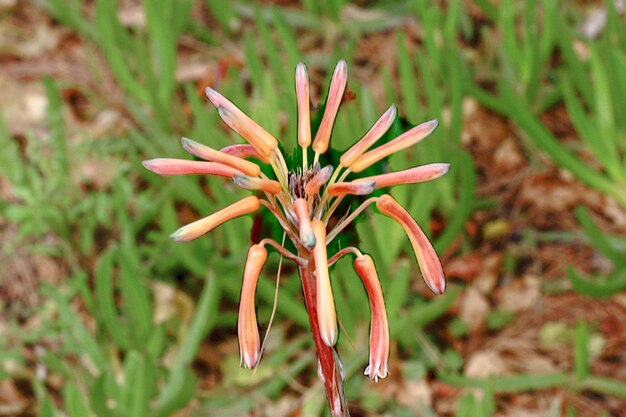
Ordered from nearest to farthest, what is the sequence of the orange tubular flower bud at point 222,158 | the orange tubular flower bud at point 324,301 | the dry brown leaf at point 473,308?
the orange tubular flower bud at point 324,301, the orange tubular flower bud at point 222,158, the dry brown leaf at point 473,308

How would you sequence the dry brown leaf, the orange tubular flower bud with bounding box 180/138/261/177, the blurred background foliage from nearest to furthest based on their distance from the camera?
the orange tubular flower bud with bounding box 180/138/261/177 → the blurred background foliage → the dry brown leaf

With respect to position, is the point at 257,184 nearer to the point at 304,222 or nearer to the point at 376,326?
the point at 304,222

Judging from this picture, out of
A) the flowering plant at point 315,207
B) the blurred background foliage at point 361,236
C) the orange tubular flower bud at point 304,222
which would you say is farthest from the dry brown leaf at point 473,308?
the orange tubular flower bud at point 304,222

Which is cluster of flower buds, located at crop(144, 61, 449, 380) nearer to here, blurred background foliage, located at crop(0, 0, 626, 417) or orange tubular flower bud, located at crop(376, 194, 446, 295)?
orange tubular flower bud, located at crop(376, 194, 446, 295)

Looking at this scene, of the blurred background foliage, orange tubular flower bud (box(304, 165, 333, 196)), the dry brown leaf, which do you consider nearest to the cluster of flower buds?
orange tubular flower bud (box(304, 165, 333, 196))

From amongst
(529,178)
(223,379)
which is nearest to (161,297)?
(223,379)

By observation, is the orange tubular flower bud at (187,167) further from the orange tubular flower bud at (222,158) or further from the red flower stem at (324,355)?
the red flower stem at (324,355)
